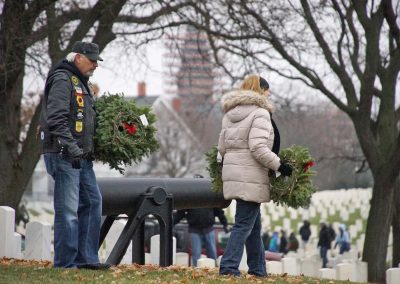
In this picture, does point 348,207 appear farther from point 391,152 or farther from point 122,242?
point 122,242

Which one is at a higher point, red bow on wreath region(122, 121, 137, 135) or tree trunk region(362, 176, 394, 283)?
red bow on wreath region(122, 121, 137, 135)

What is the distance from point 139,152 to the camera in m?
9.01

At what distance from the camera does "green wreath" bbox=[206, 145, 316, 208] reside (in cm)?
865

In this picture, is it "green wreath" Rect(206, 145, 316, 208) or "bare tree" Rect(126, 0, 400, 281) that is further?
"bare tree" Rect(126, 0, 400, 281)

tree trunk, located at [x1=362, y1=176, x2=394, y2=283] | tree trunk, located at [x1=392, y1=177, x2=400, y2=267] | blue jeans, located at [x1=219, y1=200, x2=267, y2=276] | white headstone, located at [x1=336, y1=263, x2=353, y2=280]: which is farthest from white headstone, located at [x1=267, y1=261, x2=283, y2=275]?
tree trunk, located at [x1=392, y1=177, x2=400, y2=267]

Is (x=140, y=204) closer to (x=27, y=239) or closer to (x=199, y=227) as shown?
(x=27, y=239)

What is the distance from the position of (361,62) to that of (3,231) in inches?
538

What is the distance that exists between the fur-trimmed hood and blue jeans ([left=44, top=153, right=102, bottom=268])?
133 cm

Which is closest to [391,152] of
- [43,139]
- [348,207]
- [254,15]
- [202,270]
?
[254,15]

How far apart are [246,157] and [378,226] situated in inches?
418

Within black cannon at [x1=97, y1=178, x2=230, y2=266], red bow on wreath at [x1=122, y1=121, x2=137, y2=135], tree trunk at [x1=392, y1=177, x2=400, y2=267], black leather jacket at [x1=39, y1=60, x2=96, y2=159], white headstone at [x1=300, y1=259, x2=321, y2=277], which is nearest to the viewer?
black leather jacket at [x1=39, y1=60, x2=96, y2=159]

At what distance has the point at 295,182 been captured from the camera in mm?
8711

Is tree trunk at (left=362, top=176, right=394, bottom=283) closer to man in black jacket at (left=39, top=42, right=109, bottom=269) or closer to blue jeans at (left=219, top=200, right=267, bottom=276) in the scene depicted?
blue jeans at (left=219, top=200, right=267, bottom=276)

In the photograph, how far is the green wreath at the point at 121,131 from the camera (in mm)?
8633
